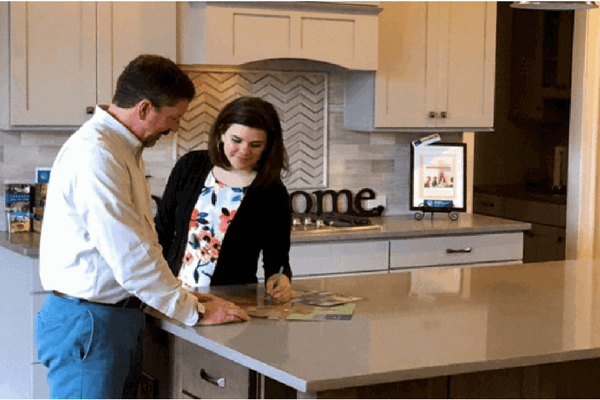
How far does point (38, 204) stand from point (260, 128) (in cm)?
192

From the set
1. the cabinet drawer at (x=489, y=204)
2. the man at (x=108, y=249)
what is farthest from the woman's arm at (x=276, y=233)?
the cabinet drawer at (x=489, y=204)

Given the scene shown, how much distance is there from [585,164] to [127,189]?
12.8 feet

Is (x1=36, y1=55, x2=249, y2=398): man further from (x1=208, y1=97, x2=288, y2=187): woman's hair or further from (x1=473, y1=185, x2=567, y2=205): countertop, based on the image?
(x1=473, y1=185, x2=567, y2=205): countertop

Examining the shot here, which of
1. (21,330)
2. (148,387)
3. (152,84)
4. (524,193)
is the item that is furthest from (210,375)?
(524,193)

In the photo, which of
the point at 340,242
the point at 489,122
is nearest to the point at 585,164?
the point at 489,122

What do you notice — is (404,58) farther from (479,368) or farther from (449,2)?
(479,368)

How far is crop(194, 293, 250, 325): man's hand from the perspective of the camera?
240cm

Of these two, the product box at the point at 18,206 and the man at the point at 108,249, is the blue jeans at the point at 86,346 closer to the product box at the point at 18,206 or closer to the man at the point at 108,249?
the man at the point at 108,249

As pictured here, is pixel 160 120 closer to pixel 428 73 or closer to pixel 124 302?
pixel 124 302

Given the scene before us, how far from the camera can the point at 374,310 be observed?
2.64 metres

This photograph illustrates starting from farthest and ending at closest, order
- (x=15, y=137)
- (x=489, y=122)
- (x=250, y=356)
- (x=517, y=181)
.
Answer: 1. (x=517, y=181)
2. (x=489, y=122)
3. (x=15, y=137)
4. (x=250, y=356)

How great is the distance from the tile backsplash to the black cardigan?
1723mm

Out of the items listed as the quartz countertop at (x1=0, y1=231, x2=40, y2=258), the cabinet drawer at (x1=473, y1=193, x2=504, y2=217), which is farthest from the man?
the cabinet drawer at (x1=473, y1=193, x2=504, y2=217)

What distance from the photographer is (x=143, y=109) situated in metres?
2.30
